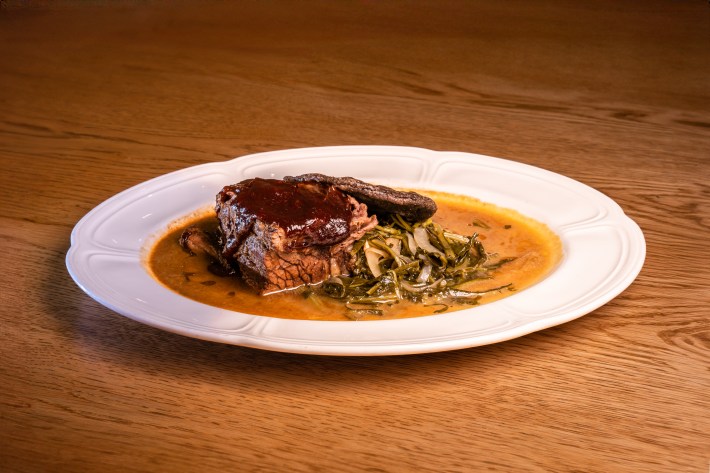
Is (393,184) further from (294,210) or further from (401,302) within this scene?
(401,302)

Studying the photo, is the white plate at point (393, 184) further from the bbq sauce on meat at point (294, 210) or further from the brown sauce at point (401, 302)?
the bbq sauce on meat at point (294, 210)

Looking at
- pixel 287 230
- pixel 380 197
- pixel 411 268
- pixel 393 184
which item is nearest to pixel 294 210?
pixel 287 230

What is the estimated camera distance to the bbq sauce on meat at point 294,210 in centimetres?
327

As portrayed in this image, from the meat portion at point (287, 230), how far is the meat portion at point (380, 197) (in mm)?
36

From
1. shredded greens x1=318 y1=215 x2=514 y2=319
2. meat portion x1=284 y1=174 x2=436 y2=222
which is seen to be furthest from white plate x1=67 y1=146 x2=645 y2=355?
meat portion x1=284 y1=174 x2=436 y2=222

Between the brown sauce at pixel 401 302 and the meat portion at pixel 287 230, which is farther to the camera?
the meat portion at pixel 287 230

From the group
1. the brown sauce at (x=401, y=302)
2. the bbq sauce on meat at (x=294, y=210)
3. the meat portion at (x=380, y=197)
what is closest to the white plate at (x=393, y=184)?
the brown sauce at (x=401, y=302)

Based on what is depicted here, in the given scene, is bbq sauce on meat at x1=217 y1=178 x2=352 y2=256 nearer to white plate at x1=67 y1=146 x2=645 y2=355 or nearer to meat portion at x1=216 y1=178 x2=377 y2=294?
meat portion at x1=216 y1=178 x2=377 y2=294

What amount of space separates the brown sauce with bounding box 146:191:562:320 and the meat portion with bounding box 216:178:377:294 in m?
0.09

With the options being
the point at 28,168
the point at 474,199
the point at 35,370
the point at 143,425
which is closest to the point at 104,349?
the point at 35,370

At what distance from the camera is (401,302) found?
3.17 metres

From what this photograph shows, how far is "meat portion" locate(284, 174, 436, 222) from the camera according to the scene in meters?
3.49

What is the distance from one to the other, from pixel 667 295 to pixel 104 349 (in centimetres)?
212

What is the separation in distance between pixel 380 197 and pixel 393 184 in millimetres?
Answer: 843
